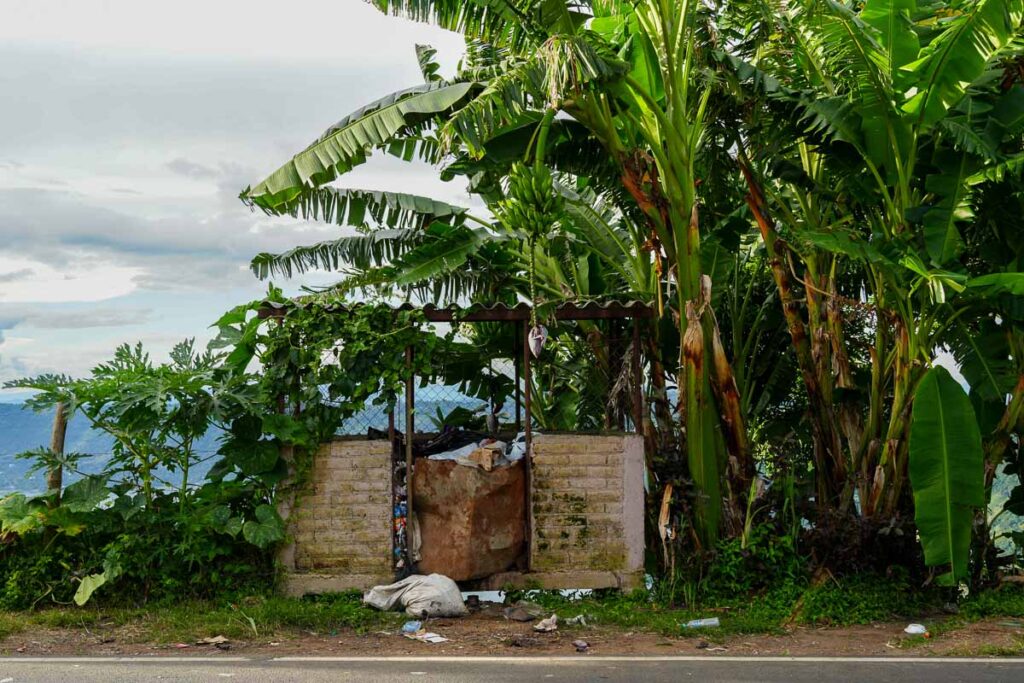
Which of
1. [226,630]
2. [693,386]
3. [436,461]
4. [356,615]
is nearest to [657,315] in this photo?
[693,386]

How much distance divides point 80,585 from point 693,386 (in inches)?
229

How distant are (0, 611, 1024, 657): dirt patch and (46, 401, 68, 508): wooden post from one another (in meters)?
1.45

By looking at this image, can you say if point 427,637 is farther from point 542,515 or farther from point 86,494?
point 86,494

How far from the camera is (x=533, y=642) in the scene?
8.10m

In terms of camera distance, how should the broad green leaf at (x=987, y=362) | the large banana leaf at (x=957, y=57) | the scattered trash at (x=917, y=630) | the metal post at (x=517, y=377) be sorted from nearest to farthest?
the scattered trash at (x=917, y=630) < the large banana leaf at (x=957, y=57) < the broad green leaf at (x=987, y=362) < the metal post at (x=517, y=377)

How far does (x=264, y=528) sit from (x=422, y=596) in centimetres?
155

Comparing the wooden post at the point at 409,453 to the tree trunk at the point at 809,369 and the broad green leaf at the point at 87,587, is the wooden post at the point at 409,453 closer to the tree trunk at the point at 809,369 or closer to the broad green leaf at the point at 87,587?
the broad green leaf at the point at 87,587

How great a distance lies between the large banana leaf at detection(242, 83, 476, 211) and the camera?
904 cm

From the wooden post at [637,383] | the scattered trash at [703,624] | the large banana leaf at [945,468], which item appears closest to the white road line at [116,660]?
the scattered trash at [703,624]

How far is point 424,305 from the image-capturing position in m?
9.73

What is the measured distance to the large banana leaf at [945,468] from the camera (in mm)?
8773

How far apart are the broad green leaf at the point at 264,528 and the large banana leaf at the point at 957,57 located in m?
6.76

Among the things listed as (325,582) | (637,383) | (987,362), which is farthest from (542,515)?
(987,362)

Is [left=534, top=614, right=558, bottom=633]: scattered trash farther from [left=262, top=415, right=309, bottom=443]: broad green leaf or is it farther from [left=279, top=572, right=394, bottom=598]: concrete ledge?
[left=262, top=415, right=309, bottom=443]: broad green leaf
